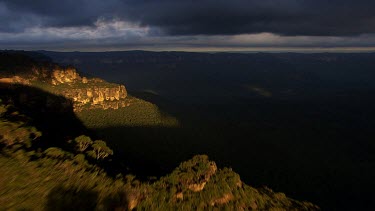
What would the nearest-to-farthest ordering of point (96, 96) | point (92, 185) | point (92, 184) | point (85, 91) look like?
point (92, 185) < point (92, 184) < point (85, 91) < point (96, 96)

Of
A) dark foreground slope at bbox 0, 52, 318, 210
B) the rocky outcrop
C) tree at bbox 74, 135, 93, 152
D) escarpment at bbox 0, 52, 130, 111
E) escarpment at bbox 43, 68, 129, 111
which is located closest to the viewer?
dark foreground slope at bbox 0, 52, 318, 210

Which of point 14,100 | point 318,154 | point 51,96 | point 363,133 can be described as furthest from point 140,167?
point 363,133

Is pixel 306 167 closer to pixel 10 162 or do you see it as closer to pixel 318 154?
pixel 318 154

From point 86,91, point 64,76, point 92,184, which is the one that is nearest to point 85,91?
point 86,91

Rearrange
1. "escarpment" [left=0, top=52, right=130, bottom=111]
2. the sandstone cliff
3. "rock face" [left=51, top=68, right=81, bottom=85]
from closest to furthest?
"escarpment" [left=0, top=52, right=130, bottom=111] < the sandstone cliff < "rock face" [left=51, top=68, right=81, bottom=85]

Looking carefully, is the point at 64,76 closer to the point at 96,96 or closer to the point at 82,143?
the point at 96,96

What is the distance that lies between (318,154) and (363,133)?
185 feet

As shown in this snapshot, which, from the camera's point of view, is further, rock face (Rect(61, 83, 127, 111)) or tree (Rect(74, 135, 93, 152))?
rock face (Rect(61, 83, 127, 111))

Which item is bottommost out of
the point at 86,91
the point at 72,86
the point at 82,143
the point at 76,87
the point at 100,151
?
the point at 86,91

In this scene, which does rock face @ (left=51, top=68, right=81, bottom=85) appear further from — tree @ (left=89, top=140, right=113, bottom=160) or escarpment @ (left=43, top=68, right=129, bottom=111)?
tree @ (left=89, top=140, right=113, bottom=160)

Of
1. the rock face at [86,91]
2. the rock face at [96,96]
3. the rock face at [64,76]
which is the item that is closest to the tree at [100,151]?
the rock face at [86,91]

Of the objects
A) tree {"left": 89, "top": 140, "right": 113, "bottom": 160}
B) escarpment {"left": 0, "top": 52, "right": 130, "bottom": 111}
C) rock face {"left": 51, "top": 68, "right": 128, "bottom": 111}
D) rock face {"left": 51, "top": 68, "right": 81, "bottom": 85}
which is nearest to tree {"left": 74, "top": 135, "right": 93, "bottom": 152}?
tree {"left": 89, "top": 140, "right": 113, "bottom": 160}

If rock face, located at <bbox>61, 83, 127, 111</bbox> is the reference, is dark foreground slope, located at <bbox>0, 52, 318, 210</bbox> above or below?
above

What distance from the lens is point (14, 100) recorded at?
97.4 m
